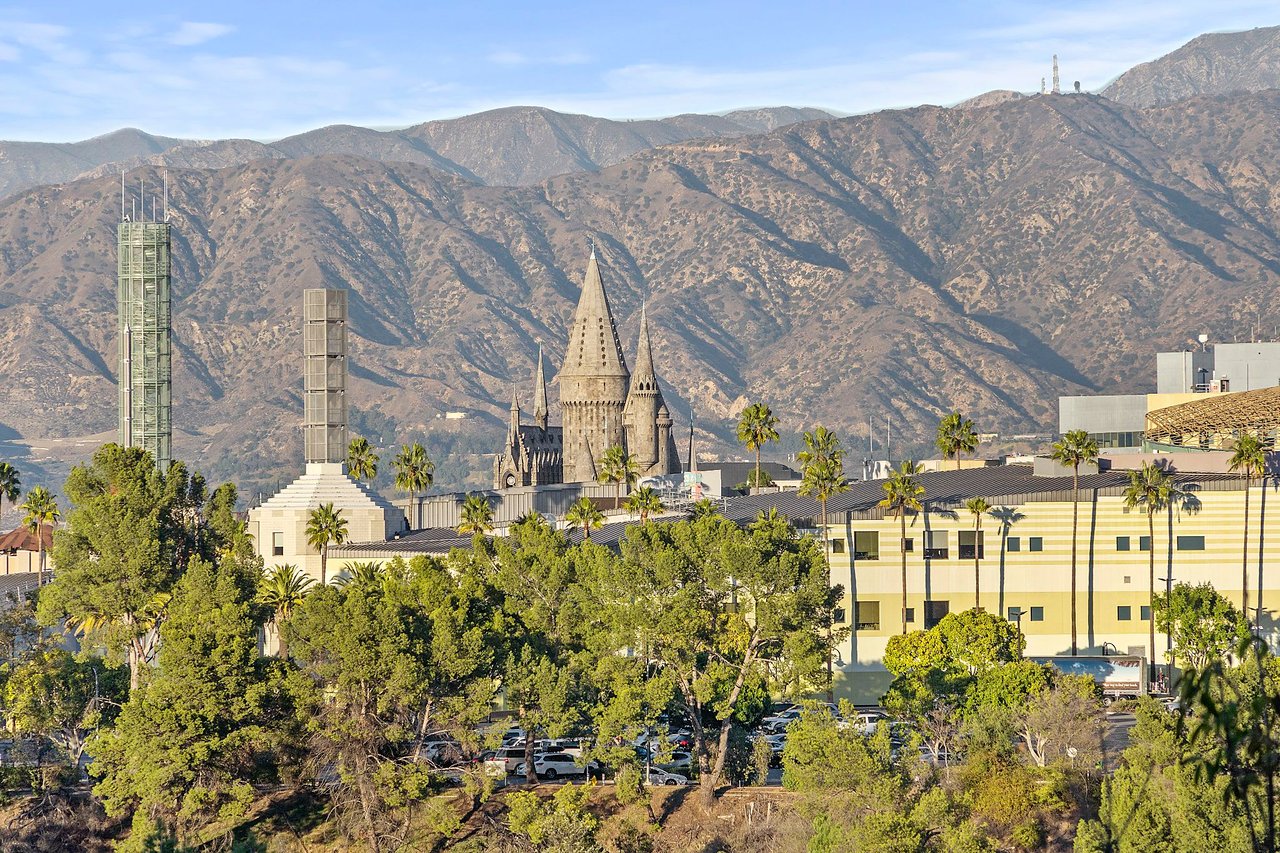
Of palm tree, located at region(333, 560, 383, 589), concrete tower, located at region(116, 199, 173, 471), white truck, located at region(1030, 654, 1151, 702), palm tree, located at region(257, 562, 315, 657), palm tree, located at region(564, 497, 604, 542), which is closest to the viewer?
palm tree, located at region(333, 560, 383, 589)

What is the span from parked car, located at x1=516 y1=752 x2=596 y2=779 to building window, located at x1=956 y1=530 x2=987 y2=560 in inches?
1537

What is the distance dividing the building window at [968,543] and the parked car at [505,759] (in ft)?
134

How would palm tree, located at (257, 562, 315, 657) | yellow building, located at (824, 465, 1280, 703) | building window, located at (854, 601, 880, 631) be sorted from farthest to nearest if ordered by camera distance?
yellow building, located at (824, 465, 1280, 703), building window, located at (854, 601, 880, 631), palm tree, located at (257, 562, 315, 657)

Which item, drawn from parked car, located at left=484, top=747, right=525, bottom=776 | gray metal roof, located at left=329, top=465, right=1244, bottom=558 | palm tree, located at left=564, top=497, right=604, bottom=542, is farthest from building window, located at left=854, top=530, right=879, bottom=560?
parked car, located at left=484, top=747, right=525, bottom=776

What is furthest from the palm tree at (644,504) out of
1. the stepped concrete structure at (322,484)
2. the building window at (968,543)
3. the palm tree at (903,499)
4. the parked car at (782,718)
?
the parked car at (782,718)

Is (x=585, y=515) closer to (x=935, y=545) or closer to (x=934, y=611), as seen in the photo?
(x=935, y=545)

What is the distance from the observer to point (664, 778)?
93688 mm

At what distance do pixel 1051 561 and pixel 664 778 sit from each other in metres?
42.2

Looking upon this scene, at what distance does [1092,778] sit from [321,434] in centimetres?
7189

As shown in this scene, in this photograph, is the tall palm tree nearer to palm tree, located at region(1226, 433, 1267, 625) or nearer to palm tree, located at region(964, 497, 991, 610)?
palm tree, located at region(964, 497, 991, 610)

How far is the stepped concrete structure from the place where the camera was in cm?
13588

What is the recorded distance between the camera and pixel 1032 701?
94.5m

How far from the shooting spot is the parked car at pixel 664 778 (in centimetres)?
9344

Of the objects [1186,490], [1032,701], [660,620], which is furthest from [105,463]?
[1186,490]
